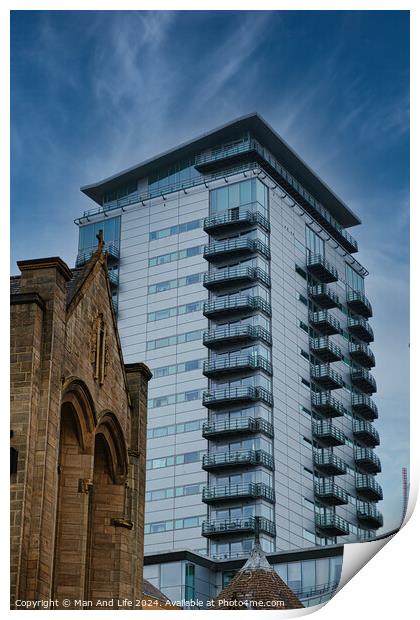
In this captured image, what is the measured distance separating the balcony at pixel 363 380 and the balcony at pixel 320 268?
10.3 metres

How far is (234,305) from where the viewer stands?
108688 mm

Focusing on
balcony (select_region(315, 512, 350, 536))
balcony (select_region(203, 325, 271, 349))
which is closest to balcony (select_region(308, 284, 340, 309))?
balcony (select_region(203, 325, 271, 349))

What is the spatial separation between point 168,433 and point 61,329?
79508 millimetres

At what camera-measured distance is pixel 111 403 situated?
3238 centimetres

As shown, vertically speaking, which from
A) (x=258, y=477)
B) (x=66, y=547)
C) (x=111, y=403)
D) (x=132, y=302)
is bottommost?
(x=66, y=547)

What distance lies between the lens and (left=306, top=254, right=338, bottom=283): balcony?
116 metres

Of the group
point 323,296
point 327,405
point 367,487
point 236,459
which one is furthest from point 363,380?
point 236,459

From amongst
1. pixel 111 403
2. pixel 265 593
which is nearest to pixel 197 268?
pixel 265 593

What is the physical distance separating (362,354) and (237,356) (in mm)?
19720

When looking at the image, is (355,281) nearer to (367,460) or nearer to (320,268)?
(320,268)

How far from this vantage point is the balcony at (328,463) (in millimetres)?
110875

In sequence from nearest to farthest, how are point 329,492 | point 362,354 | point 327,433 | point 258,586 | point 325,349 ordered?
point 258,586 → point 329,492 → point 327,433 → point 325,349 → point 362,354

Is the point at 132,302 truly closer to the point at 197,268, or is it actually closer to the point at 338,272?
the point at 197,268

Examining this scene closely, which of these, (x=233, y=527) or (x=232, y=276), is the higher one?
(x=232, y=276)
